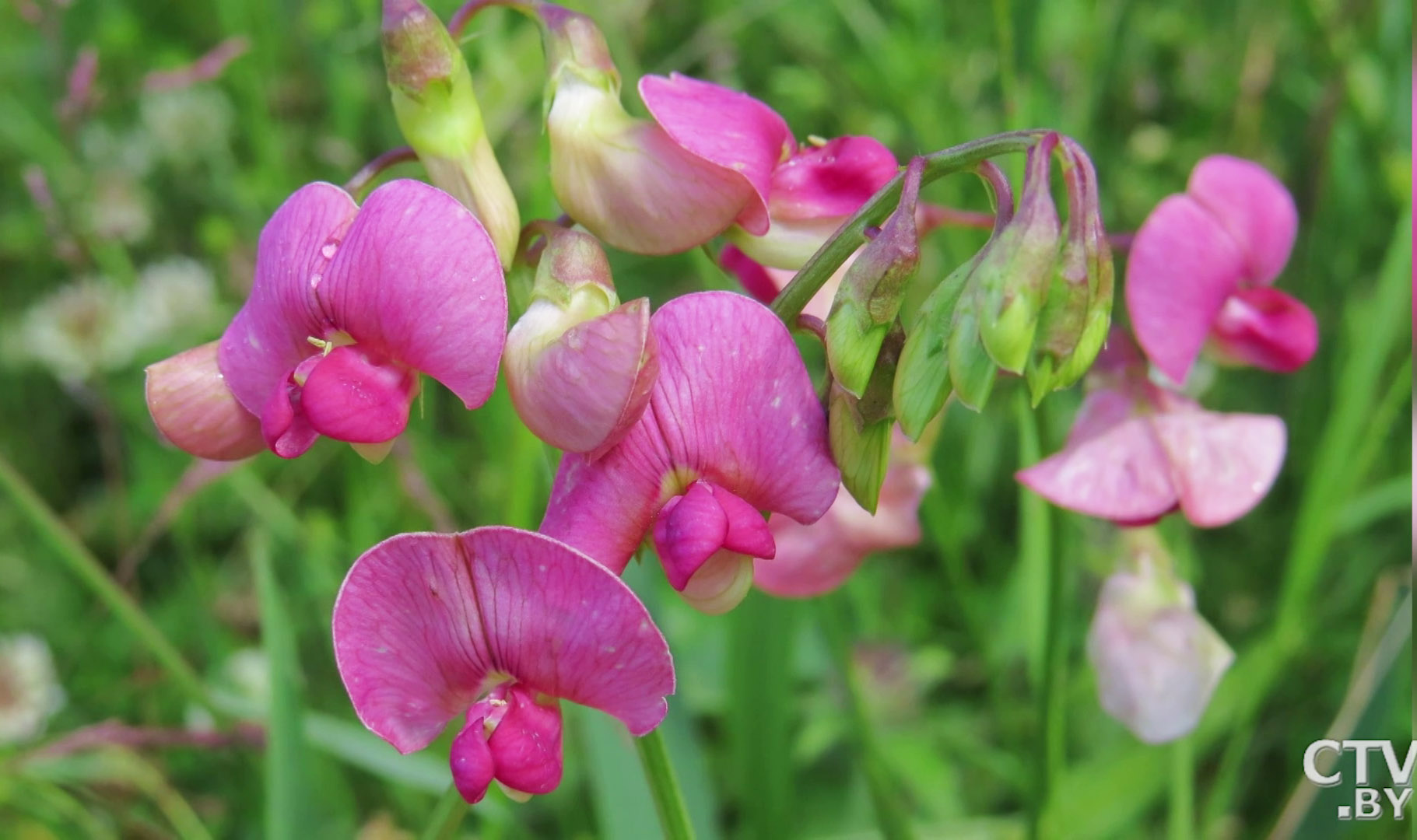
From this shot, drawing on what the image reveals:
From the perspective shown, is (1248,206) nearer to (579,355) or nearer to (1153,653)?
(1153,653)

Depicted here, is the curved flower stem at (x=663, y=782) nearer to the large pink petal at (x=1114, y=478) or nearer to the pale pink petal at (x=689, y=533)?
the pale pink petal at (x=689, y=533)

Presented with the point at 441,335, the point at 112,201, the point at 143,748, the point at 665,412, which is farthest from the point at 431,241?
the point at 112,201

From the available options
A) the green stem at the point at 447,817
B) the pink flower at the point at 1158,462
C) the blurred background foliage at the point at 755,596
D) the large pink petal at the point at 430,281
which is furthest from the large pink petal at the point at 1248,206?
the green stem at the point at 447,817

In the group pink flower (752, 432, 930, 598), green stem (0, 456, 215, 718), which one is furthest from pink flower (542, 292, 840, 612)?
green stem (0, 456, 215, 718)

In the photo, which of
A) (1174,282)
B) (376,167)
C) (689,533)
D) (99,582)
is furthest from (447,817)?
(1174,282)

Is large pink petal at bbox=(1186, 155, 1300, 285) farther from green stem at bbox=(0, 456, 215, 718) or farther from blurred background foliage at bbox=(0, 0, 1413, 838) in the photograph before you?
green stem at bbox=(0, 456, 215, 718)
